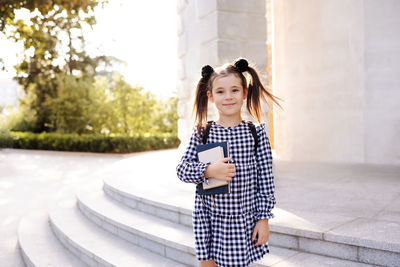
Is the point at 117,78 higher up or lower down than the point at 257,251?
higher up

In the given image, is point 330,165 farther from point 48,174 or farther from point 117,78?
point 117,78

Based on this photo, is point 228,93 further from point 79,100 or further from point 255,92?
point 79,100

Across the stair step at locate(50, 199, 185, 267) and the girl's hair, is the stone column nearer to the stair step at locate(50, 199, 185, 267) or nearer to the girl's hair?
the stair step at locate(50, 199, 185, 267)

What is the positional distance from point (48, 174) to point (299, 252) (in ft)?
27.9

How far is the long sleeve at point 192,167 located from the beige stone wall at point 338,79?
5.27 meters

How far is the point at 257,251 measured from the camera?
180cm

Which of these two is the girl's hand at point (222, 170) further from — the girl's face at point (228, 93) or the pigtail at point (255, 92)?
the pigtail at point (255, 92)

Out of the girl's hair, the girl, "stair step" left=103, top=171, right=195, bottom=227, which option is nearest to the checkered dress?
the girl

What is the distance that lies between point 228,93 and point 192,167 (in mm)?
386

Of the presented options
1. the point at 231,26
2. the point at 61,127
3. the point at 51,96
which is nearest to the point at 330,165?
the point at 231,26

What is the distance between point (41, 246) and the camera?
418cm

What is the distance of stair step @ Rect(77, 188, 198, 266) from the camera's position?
3.06 m

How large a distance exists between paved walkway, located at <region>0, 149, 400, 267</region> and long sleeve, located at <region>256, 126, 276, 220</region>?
1070mm

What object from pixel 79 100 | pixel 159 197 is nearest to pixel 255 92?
pixel 159 197
